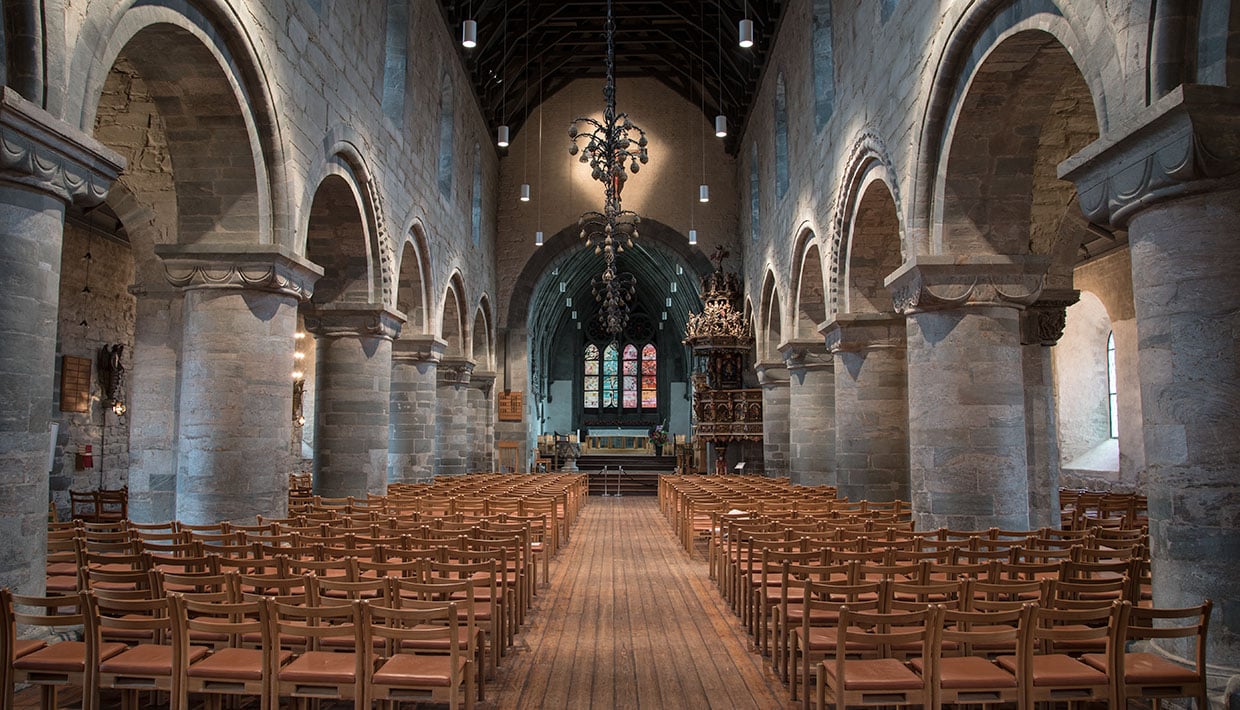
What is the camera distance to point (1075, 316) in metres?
18.7

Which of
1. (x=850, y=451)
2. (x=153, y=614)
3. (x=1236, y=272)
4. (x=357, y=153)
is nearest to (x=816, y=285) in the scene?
(x=850, y=451)

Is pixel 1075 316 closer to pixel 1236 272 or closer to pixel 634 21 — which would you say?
pixel 634 21

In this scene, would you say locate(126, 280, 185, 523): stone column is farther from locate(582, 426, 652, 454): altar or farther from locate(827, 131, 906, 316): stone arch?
locate(582, 426, 652, 454): altar

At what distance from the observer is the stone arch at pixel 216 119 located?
25.2ft

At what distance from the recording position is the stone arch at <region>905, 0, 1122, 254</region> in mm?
Result: 5613

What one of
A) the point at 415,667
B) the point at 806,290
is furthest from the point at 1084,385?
the point at 415,667

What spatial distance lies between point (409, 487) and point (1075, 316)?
549 inches

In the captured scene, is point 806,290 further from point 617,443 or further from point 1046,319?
point 617,443

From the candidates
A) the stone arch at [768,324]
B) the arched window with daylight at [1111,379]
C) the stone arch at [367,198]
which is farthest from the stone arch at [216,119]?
the arched window with daylight at [1111,379]

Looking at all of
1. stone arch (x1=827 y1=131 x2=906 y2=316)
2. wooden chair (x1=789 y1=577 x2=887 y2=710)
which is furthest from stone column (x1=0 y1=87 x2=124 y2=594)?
stone arch (x1=827 y1=131 x2=906 y2=316)

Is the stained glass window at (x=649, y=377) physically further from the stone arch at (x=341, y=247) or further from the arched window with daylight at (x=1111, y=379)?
the stone arch at (x=341, y=247)

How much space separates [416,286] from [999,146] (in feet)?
35.2

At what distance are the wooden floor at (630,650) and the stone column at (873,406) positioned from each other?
10.4 ft

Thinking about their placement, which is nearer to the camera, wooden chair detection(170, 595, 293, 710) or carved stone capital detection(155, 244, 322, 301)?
wooden chair detection(170, 595, 293, 710)
